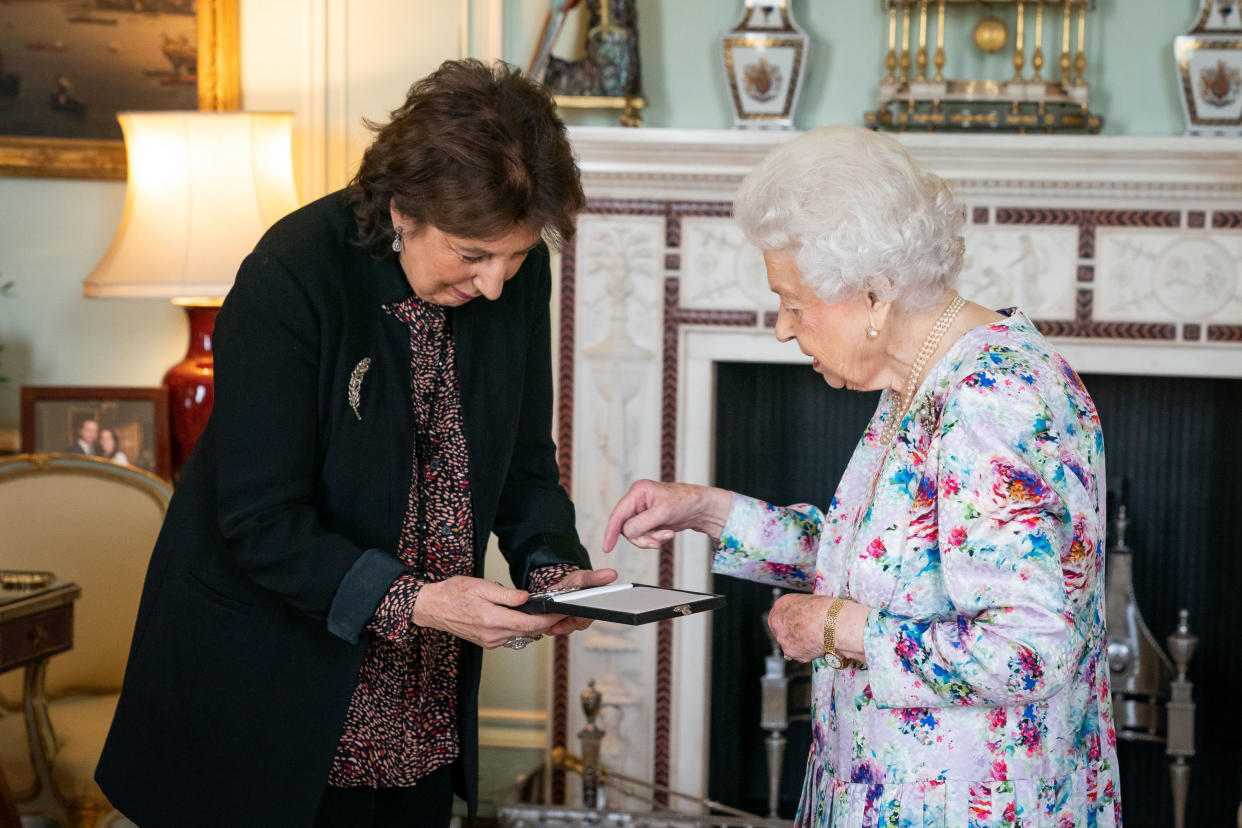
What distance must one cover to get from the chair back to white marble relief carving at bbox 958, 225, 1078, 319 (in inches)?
72.4

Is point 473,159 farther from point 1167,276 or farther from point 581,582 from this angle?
point 1167,276

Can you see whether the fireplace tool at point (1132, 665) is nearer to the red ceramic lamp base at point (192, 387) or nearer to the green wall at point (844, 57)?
the green wall at point (844, 57)

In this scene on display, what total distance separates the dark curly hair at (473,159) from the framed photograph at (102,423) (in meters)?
1.63

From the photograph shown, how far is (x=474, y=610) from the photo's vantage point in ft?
4.26

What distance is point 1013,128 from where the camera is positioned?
276 cm

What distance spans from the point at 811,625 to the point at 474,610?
0.35 metres

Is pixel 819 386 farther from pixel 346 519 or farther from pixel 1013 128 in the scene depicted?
pixel 346 519

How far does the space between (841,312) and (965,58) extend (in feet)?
5.82

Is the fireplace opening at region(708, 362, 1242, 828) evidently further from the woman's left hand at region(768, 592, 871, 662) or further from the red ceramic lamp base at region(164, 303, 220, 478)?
the woman's left hand at region(768, 592, 871, 662)

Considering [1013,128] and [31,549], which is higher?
[1013,128]

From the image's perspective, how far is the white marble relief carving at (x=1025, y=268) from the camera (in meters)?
2.78

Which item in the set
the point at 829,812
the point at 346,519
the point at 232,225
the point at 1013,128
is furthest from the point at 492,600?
the point at 1013,128

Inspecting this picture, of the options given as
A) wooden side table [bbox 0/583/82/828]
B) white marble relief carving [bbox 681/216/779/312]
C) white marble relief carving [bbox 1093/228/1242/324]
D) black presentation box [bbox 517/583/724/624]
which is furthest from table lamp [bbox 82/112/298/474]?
white marble relief carving [bbox 1093/228/1242/324]

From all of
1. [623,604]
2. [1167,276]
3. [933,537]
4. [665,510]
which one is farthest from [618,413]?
[933,537]
